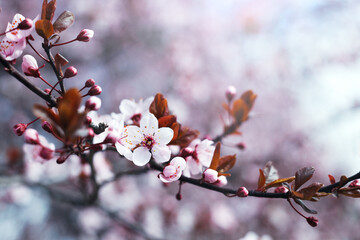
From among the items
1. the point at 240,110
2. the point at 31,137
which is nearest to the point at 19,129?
the point at 31,137

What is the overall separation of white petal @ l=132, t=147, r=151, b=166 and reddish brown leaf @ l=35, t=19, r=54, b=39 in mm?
506

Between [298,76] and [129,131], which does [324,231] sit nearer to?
[298,76]

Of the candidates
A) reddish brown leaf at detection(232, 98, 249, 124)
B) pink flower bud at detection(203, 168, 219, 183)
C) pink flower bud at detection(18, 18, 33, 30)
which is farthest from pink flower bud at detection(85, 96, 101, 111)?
reddish brown leaf at detection(232, 98, 249, 124)

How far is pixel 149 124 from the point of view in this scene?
947mm

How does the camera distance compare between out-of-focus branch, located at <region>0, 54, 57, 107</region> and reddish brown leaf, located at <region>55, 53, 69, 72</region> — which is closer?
out-of-focus branch, located at <region>0, 54, 57, 107</region>

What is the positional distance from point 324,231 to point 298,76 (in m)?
3.59

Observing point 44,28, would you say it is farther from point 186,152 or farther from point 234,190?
point 234,190

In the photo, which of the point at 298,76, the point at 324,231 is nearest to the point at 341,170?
the point at 324,231

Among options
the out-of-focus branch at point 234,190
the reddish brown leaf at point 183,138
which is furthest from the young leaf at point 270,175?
the reddish brown leaf at point 183,138

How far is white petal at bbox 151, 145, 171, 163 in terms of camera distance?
3.02ft

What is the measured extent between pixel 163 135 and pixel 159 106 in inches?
4.8

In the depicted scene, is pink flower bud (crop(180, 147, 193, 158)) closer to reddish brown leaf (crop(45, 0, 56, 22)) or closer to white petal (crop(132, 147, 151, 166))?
white petal (crop(132, 147, 151, 166))

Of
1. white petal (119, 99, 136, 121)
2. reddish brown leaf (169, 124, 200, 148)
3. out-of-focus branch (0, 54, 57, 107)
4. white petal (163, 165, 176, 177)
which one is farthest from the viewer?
white petal (119, 99, 136, 121)

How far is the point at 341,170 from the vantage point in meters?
5.75
